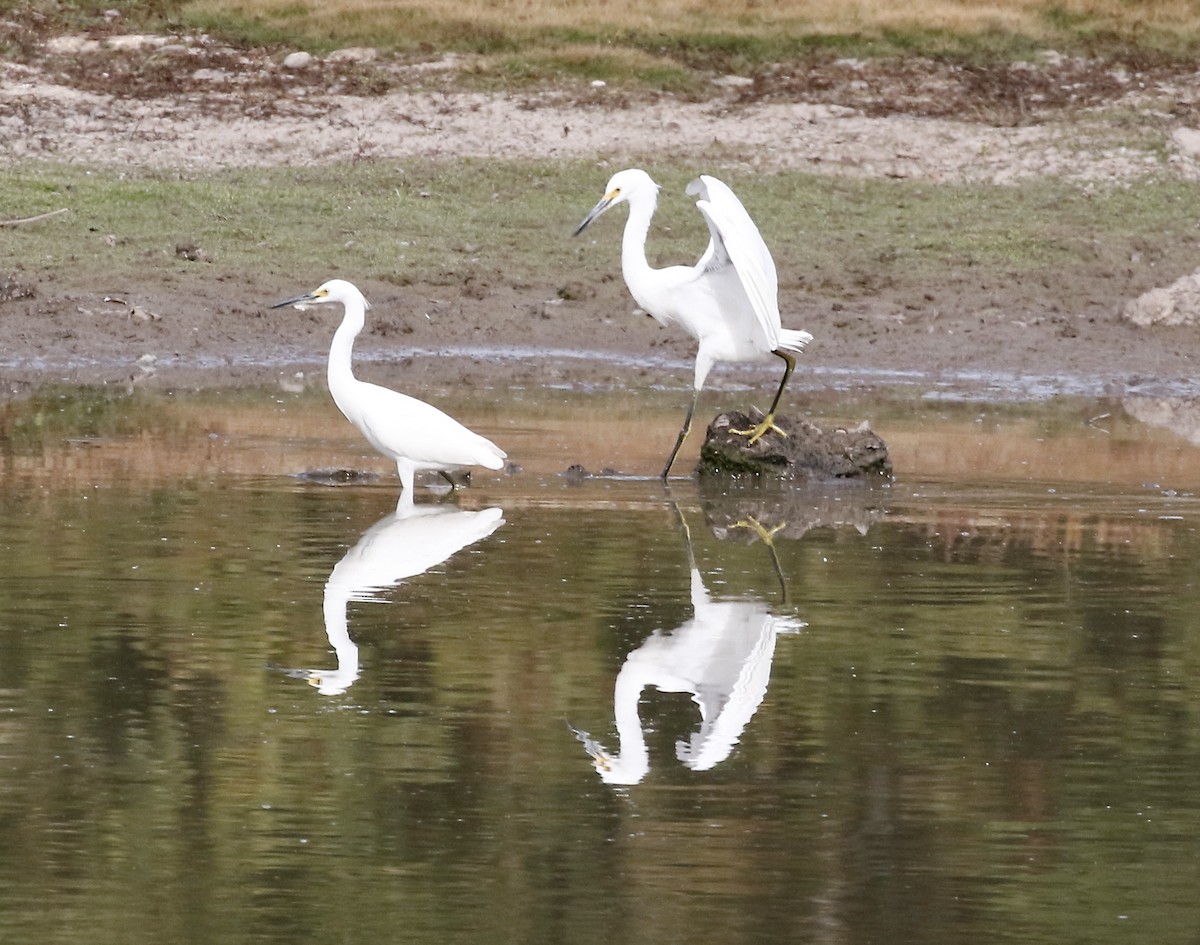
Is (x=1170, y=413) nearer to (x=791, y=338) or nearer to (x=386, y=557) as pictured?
(x=791, y=338)

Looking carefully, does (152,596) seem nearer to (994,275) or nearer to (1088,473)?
(1088,473)

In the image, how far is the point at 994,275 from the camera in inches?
736

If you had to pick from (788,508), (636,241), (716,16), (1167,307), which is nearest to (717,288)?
(636,241)

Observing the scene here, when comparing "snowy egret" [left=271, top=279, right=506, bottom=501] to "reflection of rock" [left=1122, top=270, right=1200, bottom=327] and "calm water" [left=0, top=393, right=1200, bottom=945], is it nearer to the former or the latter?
"calm water" [left=0, top=393, right=1200, bottom=945]

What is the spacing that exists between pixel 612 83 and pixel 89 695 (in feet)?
53.7

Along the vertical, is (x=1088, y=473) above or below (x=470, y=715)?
below

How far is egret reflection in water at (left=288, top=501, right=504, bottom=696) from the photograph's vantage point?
7.46m

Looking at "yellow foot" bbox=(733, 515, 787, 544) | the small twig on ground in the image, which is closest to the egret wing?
"yellow foot" bbox=(733, 515, 787, 544)

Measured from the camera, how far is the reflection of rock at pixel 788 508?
10.8 m

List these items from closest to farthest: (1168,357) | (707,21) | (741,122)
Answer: (1168,357)
(741,122)
(707,21)

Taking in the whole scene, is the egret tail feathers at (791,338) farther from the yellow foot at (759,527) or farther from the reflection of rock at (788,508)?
the yellow foot at (759,527)

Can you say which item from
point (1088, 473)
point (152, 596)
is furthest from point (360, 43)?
point (152, 596)

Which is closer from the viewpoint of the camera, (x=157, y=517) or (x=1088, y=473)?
(x=157, y=517)

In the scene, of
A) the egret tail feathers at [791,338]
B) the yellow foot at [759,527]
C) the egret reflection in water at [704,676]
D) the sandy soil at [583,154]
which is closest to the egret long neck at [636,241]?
the egret tail feathers at [791,338]
